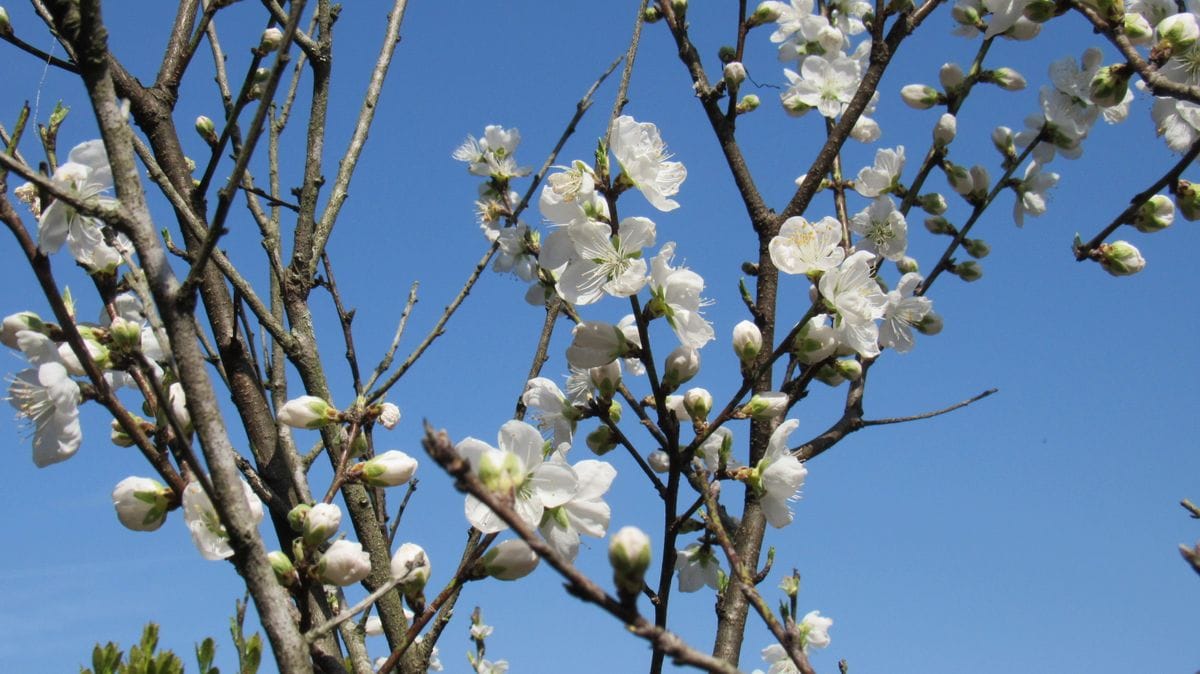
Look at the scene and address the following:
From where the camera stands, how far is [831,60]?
3.12 m

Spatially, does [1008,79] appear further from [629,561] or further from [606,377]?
[629,561]

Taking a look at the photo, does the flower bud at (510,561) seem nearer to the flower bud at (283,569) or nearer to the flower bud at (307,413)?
the flower bud at (283,569)

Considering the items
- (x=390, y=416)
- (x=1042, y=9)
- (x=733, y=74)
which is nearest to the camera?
Result: (x=390, y=416)

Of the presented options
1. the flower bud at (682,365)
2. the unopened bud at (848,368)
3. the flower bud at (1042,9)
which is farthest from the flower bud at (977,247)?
the flower bud at (682,365)

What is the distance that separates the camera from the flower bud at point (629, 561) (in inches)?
36.0

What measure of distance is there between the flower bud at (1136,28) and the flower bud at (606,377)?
134cm

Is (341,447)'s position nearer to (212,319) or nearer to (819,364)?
(212,319)

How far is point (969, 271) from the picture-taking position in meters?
2.72

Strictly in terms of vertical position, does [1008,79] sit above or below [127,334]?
above

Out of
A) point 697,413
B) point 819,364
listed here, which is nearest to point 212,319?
point 697,413

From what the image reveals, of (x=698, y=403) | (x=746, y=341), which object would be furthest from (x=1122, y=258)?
(x=698, y=403)

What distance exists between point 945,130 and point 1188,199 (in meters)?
0.64

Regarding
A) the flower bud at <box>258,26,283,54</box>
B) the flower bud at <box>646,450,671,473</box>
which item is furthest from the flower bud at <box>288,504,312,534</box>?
the flower bud at <box>258,26,283,54</box>

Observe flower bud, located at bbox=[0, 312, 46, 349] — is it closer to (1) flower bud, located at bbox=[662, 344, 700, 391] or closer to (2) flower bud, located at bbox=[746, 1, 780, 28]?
(1) flower bud, located at bbox=[662, 344, 700, 391]
